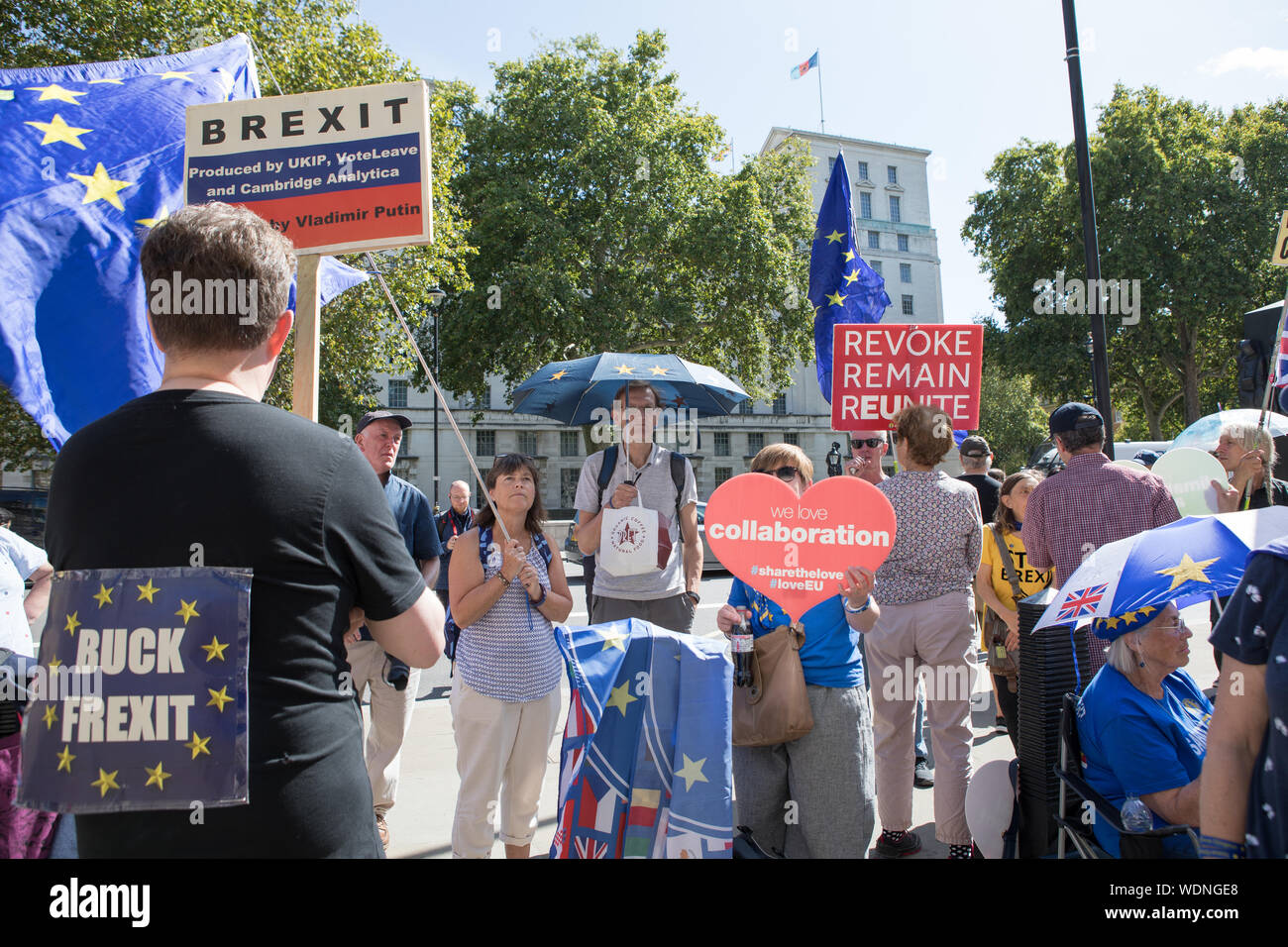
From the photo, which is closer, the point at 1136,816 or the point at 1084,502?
the point at 1136,816

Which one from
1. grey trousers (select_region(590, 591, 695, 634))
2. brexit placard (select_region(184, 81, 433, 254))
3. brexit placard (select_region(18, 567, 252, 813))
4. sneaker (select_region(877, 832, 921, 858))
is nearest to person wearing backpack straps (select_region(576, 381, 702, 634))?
grey trousers (select_region(590, 591, 695, 634))

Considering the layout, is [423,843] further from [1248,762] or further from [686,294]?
[686,294]

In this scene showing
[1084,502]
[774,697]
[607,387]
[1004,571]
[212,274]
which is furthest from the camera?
[607,387]

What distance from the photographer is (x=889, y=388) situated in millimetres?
4730

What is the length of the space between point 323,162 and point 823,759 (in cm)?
280

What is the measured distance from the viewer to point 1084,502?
3746 mm

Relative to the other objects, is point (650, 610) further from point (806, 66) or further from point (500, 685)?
point (806, 66)

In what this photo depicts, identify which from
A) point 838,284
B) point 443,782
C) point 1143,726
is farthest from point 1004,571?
point 443,782

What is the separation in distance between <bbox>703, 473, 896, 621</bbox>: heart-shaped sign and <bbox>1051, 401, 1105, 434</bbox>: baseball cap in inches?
54.9

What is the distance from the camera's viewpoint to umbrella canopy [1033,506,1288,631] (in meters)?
2.23

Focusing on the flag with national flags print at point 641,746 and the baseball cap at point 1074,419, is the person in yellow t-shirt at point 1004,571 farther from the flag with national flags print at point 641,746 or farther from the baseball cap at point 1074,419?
the flag with national flags print at point 641,746

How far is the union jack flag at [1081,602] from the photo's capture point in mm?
2311

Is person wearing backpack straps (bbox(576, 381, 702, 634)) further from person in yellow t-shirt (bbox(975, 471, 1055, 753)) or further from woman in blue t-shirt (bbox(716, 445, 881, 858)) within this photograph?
person in yellow t-shirt (bbox(975, 471, 1055, 753))

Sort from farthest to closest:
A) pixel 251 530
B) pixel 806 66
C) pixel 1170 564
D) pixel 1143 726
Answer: pixel 806 66 → pixel 1143 726 → pixel 1170 564 → pixel 251 530
